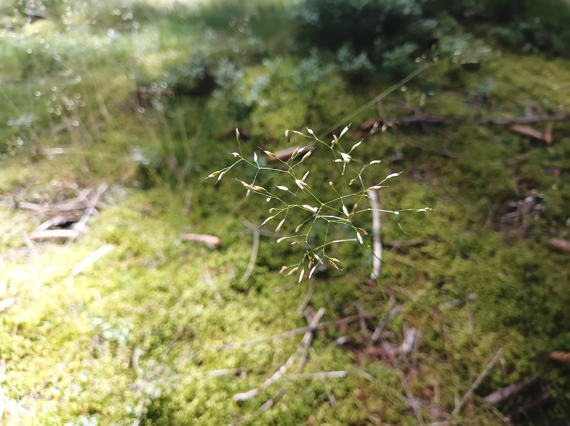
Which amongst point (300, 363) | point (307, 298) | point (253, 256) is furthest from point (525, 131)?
point (300, 363)

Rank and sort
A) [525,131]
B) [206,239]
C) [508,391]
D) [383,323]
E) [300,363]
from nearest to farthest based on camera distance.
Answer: [508,391], [300,363], [383,323], [206,239], [525,131]

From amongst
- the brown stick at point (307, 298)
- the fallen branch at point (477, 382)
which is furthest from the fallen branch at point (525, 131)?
the brown stick at point (307, 298)

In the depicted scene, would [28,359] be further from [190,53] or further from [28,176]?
[190,53]

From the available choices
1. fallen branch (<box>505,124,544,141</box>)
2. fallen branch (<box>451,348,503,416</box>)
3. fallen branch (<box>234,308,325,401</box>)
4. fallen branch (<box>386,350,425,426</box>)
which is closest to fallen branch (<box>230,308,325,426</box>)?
fallen branch (<box>234,308,325,401</box>)

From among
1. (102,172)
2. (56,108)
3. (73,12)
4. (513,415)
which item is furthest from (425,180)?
(56,108)

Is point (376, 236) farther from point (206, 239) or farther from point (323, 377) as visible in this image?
point (206, 239)

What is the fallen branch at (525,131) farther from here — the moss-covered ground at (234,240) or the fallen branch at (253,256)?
the fallen branch at (253,256)

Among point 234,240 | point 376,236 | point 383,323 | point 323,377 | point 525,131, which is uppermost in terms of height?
point 525,131
